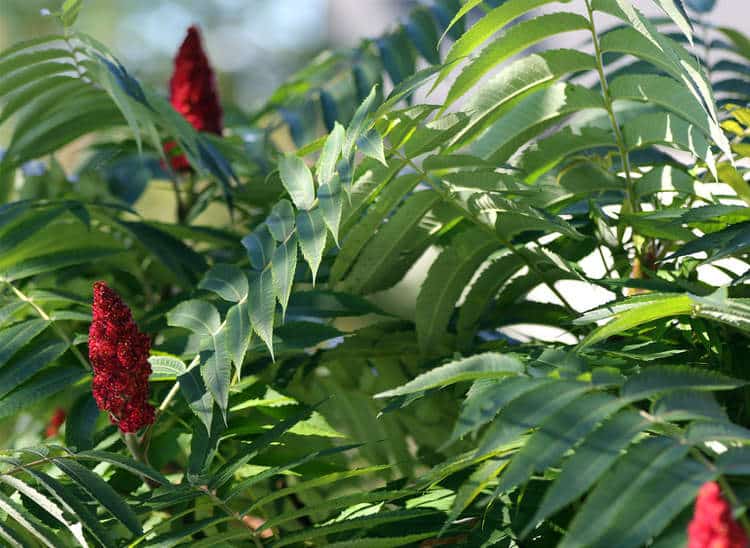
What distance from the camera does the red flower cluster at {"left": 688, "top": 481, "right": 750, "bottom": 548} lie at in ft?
0.90

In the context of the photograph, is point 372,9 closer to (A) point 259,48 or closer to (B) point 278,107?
(B) point 278,107

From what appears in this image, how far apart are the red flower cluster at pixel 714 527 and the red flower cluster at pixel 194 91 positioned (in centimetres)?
75

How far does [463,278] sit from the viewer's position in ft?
2.16

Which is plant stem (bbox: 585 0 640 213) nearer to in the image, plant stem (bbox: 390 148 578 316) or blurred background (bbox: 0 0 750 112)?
plant stem (bbox: 390 148 578 316)

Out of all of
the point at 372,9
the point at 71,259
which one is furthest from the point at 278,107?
the point at 372,9

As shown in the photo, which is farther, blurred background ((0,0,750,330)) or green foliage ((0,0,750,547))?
blurred background ((0,0,750,330))

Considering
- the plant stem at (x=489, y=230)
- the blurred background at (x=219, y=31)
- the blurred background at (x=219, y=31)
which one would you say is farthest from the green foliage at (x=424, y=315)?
the blurred background at (x=219, y=31)

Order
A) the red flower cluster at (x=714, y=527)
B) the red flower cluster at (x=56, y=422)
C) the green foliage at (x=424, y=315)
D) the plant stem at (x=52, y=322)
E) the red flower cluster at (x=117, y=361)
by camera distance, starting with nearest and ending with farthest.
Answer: the red flower cluster at (x=714, y=527)
the green foliage at (x=424, y=315)
the red flower cluster at (x=117, y=361)
the plant stem at (x=52, y=322)
the red flower cluster at (x=56, y=422)

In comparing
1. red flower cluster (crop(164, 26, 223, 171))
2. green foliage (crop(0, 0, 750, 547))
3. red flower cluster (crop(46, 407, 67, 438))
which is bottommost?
red flower cluster (crop(46, 407, 67, 438))

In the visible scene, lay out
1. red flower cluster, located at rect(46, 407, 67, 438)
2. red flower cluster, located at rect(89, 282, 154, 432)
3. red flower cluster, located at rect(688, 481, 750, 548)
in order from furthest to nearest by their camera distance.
Result: red flower cluster, located at rect(46, 407, 67, 438) < red flower cluster, located at rect(89, 282, 154, 432) < red flower cluster, located at rect(688, 481, 750, 548)

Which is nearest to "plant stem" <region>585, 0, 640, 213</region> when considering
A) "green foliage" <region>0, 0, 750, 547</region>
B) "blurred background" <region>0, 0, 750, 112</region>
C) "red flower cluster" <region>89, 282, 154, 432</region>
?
"green foliage" <region>0, 0, 750, 547</region>

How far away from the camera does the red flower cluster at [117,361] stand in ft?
1.69

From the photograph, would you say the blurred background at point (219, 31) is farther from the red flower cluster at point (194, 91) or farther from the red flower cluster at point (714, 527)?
the red flower cluster at point (714, 527)

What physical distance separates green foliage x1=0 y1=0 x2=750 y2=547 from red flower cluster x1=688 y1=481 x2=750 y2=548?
0.13ft
